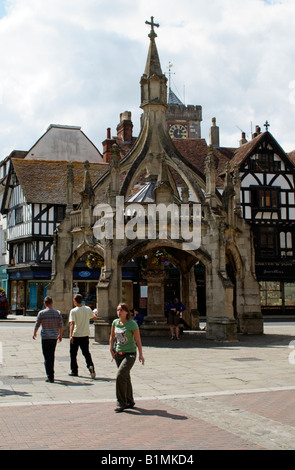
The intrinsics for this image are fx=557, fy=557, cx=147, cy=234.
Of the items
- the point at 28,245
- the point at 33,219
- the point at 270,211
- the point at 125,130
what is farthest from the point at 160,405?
the point at 125,130

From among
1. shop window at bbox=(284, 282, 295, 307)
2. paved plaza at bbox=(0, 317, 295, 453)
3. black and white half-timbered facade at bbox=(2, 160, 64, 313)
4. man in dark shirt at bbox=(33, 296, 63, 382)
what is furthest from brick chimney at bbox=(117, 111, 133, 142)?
man in dark shirt at bbox=(33, 296, 63, 382)

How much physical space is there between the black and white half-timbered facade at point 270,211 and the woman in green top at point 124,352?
103 ft

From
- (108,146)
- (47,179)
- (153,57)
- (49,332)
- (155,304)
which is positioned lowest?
(49,332)

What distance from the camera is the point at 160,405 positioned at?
26.5 feet

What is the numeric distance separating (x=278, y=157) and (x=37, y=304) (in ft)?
65.6

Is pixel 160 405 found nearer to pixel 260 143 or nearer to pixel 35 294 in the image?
pixel 35 294

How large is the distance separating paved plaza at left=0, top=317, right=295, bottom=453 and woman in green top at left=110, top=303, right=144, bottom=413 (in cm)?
24

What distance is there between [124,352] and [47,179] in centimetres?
3317

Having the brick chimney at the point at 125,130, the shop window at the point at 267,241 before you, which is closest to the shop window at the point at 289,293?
the shop window at the point at 267,241

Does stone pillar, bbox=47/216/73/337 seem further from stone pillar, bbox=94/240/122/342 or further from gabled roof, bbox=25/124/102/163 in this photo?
gabled roof, bbox=25/124/102/163

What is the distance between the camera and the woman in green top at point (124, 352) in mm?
7668

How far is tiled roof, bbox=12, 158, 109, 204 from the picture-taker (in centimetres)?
3856

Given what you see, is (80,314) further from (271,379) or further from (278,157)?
(278,157)
